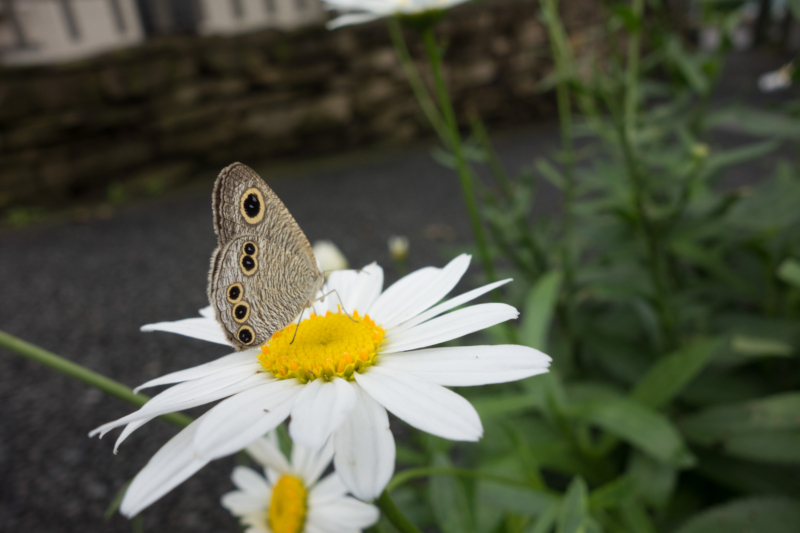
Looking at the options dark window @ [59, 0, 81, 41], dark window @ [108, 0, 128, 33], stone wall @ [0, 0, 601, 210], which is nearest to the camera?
stone wall @ [0, 0, 601, 210]

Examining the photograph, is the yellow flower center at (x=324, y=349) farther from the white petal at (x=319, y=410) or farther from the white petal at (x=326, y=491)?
the white petal at (x=326, y=491)

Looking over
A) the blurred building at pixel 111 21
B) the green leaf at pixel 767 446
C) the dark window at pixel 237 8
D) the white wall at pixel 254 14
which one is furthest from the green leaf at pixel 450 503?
the dark window at pixel 237 8

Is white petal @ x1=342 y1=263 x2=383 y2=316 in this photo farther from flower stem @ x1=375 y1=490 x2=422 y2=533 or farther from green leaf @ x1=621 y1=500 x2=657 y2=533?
green leaf @ x1=621 y1=500 x2=657 y2=533

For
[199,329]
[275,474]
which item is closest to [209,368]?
[199,329]

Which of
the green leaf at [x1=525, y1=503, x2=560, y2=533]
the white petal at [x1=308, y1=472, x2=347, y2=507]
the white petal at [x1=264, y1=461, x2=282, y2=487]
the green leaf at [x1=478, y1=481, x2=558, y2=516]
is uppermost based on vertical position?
the white petal at [x1=264, y1=461, x2=282, y2=487]

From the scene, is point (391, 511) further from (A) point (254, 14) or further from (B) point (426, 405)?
(A) point (254, 14)

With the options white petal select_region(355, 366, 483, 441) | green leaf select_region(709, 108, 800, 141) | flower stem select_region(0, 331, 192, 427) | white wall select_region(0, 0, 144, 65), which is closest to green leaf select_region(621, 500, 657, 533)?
white petal select_region(355, 366, 483, 441)

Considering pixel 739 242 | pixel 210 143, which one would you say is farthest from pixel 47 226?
pixel 739 242
